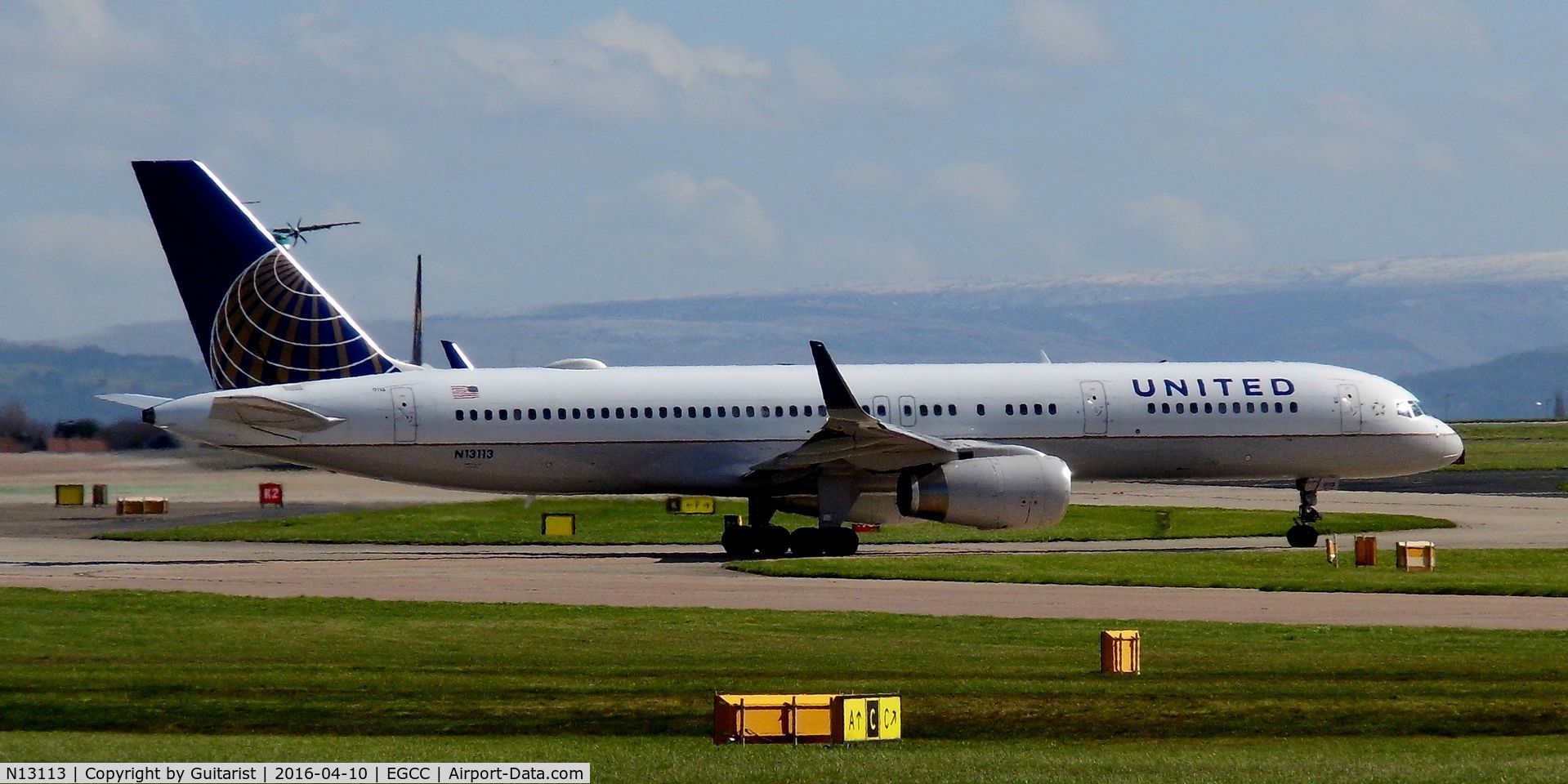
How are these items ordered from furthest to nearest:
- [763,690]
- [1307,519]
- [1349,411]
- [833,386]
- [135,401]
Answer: [1349,411] → [1307,519] → [135,401] → [833,386] → [763,690]

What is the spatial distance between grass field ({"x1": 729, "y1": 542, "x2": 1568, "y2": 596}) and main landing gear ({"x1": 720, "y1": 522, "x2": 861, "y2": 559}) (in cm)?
116

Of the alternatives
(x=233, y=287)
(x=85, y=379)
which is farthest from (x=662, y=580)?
(x=85, y=379)

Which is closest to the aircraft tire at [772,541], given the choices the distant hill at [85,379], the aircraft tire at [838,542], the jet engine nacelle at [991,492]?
the aircraft tire at [838,542]

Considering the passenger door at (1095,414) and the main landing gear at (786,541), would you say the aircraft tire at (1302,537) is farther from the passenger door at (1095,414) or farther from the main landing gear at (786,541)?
the main landing gear at (786,541)

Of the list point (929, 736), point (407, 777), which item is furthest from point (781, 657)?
point (407, 777)

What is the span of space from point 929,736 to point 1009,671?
15.1 feet

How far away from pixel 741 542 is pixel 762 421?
8.23 ft

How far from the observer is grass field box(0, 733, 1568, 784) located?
1609 cm

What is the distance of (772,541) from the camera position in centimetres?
4122

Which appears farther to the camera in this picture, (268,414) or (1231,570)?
(268,414)

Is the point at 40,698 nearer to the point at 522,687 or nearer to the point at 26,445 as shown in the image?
the point at 522,687

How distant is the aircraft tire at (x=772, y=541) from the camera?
4116 centimetres

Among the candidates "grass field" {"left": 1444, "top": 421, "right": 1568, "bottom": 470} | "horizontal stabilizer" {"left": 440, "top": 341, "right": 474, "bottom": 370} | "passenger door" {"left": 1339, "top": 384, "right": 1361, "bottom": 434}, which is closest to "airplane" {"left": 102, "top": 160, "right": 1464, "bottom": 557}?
"passenger door" {"left": 1339, "top": 384, "right": 1361, "bottom": 434}

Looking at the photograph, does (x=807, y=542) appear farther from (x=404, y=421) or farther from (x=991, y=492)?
(x=404, y=421)
